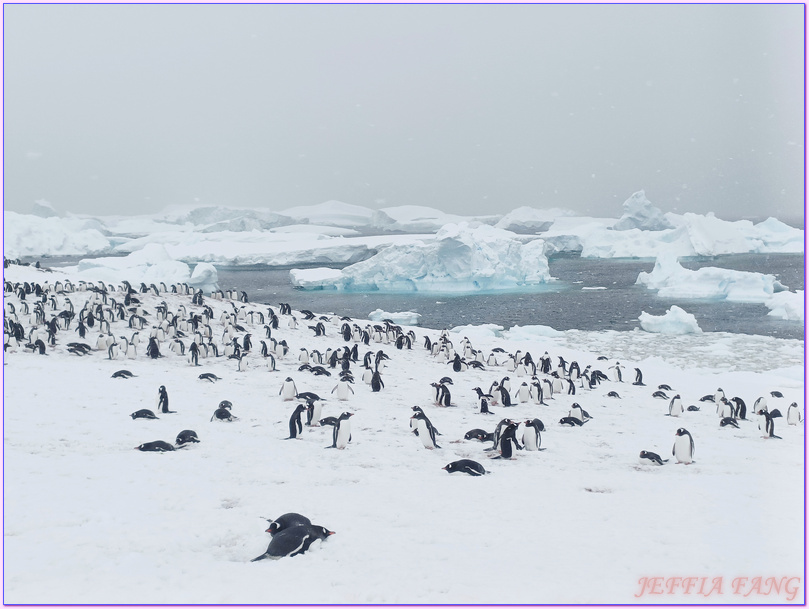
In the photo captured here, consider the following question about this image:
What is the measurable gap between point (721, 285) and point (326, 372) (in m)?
24.6

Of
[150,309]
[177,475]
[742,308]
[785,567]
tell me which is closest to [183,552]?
[177,475]

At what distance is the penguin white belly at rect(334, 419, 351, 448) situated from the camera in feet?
21.8

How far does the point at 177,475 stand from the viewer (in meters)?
5.46

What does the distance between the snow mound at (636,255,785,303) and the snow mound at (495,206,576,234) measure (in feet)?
163

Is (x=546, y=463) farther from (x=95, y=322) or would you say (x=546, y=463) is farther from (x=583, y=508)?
(x=95, y=322)

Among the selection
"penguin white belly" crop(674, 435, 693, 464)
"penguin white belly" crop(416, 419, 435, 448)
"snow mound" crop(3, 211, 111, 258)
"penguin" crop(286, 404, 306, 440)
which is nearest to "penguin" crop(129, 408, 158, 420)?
"penguin" crop(286, 404, 306, 440)

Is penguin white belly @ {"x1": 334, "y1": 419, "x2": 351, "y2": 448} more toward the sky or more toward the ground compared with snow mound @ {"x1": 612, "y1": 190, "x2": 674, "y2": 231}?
more toward the ground

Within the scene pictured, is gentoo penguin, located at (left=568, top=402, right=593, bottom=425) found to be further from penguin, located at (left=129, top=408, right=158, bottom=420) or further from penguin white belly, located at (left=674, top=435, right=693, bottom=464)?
penguin, located at (left=129, top=408, right=158, bottom=420)

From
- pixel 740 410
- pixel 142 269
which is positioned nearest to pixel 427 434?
pixel 740 410

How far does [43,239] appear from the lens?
5044cm

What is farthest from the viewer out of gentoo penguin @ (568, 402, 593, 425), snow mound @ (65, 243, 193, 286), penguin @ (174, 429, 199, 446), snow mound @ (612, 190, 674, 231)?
snow mound @ (612, 190, 674, 231)

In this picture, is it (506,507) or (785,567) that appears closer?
(785,567)

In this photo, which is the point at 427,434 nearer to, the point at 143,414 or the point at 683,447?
the point at 683,447

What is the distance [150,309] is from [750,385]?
558 inches
